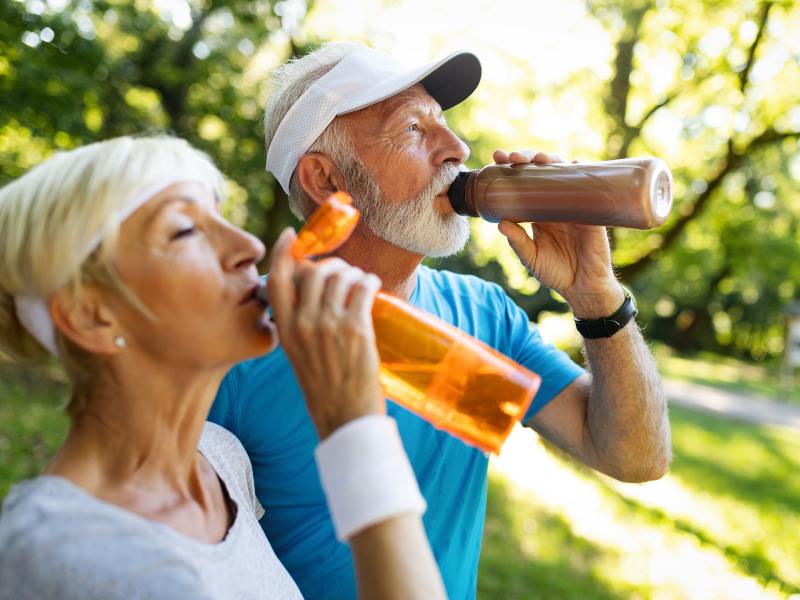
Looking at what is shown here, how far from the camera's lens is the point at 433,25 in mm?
10250

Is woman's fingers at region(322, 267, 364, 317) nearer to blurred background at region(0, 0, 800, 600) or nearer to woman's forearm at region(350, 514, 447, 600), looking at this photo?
woman's forearm at region(350, 514, 447, 600)

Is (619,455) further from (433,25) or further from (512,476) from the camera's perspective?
(433,25)

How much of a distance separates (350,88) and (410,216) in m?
0.43

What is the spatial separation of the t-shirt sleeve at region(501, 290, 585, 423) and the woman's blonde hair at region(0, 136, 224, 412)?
1.29 metres

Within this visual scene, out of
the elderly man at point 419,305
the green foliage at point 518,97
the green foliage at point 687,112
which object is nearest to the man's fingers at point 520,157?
the elderly man at point 419,305

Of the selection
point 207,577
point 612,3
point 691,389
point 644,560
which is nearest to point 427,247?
point 207,577

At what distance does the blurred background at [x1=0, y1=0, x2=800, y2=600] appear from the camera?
6395 millimetres

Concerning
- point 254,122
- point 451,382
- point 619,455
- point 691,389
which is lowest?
point 691,389

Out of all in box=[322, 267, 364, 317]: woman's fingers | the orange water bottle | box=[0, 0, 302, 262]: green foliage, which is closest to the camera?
box=[322, 267, 364, 317]: woman's fingers

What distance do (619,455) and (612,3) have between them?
27.3 ft

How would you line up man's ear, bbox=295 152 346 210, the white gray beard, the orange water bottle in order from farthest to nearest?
man's ear, bbox=295 152 346 210 → the white gray beard → the orange water bottle

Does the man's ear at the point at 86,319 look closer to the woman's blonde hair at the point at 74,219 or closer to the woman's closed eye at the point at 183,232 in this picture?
the woman's blonde hair at the point at 74,219

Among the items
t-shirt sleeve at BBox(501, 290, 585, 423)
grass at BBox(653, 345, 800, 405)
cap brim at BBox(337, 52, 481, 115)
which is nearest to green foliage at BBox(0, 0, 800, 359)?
t-shirt sleeve at BBox(501, 290, 585, 423)

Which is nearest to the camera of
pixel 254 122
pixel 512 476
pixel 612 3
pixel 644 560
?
pixel 644 560
